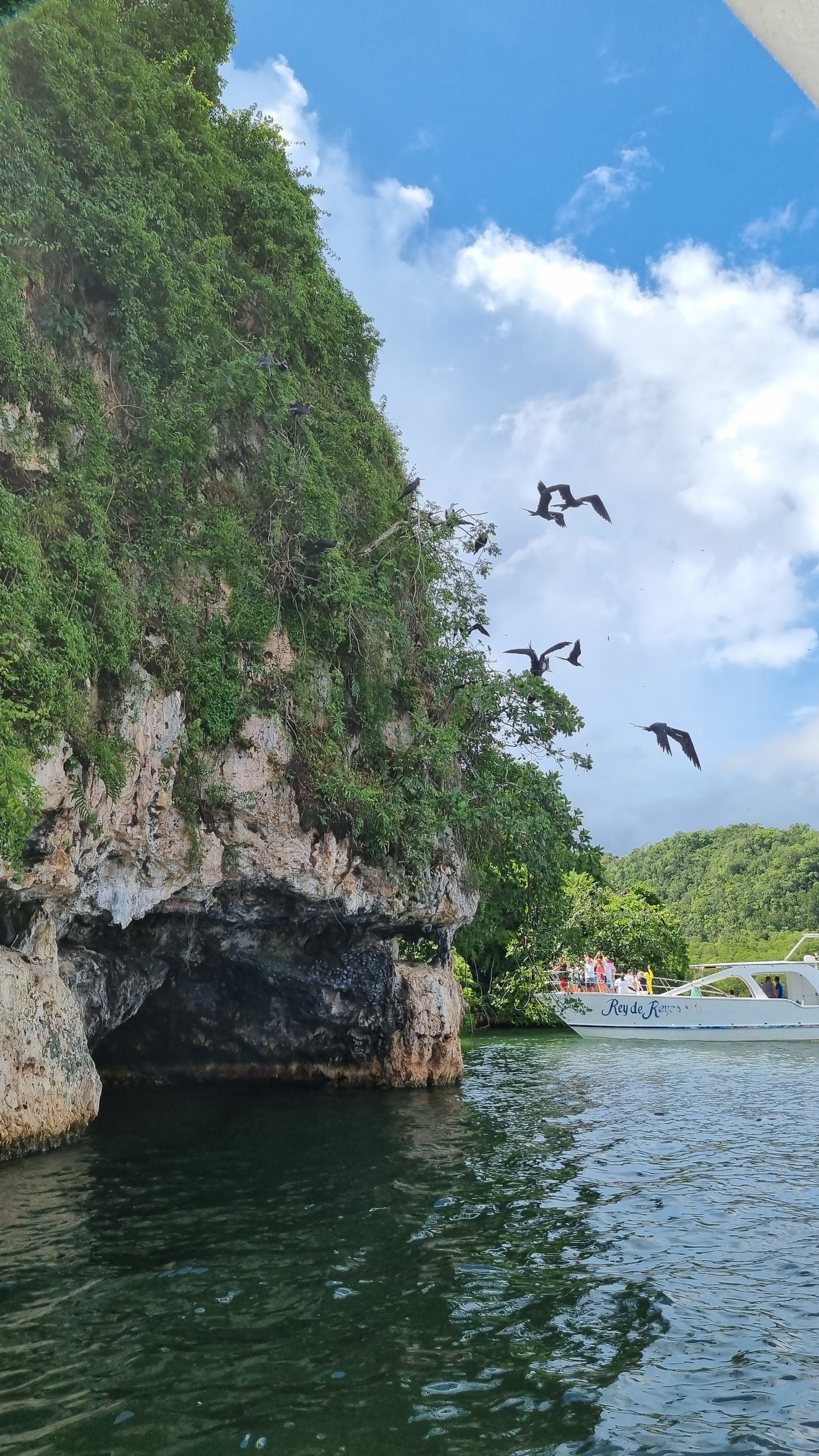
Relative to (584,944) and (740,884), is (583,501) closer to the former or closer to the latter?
(584,944)

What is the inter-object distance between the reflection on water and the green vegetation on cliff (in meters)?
4.42

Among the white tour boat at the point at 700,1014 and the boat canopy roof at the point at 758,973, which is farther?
the boat canopy roof at the point at 758,973

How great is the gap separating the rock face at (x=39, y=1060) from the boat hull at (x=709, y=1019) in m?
20.0

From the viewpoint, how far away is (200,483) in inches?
558

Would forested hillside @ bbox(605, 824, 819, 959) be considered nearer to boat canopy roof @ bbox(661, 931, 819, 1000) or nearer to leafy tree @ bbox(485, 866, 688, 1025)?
leafy tree @ bbox(485, 866, 688, 1025)

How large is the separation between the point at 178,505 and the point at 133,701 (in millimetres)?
3126

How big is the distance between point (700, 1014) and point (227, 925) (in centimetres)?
1856

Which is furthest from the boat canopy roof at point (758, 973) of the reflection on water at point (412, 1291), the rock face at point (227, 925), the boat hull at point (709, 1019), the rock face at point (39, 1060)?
the rock face at point (39, 1060)

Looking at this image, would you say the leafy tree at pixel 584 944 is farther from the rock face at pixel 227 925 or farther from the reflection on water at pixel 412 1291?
the reflection on water at pixel 412 1291

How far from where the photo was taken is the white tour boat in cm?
2825

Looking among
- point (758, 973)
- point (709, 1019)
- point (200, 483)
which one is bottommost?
point (709, 1019)

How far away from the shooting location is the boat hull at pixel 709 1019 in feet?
92.6

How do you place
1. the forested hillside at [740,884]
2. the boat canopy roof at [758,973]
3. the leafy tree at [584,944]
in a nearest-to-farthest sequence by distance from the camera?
the leafy tree at [584,944] → the boat canopy roof at [758,973] → the forested hillside at [740,884]

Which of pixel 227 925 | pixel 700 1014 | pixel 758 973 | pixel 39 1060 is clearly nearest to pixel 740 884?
pixel 758 973
